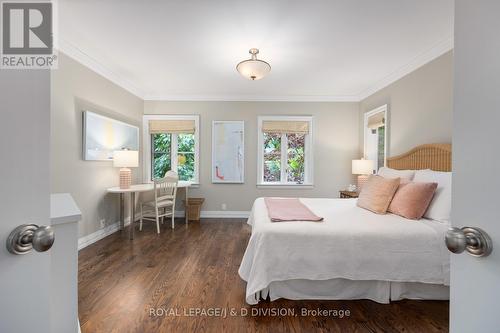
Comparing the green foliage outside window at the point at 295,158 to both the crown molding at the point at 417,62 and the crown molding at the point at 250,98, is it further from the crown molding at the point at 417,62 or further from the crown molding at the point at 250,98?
the crown molding at the point at 417,62

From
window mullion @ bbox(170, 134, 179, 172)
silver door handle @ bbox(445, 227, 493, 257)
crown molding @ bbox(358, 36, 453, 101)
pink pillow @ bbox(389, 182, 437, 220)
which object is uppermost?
crown molding @ bbox(358, 36, 453, 101)

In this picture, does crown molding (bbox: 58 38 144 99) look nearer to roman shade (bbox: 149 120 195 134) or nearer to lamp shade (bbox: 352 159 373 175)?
roman shade (bbox: 149 120 195 134)

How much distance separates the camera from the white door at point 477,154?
47cm

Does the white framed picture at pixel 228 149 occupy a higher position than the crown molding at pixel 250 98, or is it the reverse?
the crown molding at pixel 250 98

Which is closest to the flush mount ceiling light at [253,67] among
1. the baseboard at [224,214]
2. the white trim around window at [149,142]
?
the white trim around window at [149,142]

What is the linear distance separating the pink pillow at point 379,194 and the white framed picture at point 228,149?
2.57 m

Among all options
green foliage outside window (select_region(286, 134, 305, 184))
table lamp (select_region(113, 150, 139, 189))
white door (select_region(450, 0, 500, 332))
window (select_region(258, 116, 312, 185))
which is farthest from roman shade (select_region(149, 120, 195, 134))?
white door (select_region(450, 0, 500, 332))

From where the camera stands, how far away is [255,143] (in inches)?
183

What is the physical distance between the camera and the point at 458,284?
562 millimetres

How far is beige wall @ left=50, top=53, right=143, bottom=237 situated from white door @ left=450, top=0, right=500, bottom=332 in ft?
10.9

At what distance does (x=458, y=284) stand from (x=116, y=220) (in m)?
4.21

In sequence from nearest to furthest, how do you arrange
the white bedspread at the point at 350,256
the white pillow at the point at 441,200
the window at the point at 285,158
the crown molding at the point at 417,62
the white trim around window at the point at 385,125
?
the white bedspread at the point at 350,256, the white pillow at the point at 441,200, the crown molding at the point at 417,62, the white trim around window at the point at 385,125, the window at the point at 285,158

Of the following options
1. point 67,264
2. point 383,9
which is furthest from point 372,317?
point 383,9

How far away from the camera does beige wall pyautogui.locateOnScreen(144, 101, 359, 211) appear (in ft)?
→ 15.0
